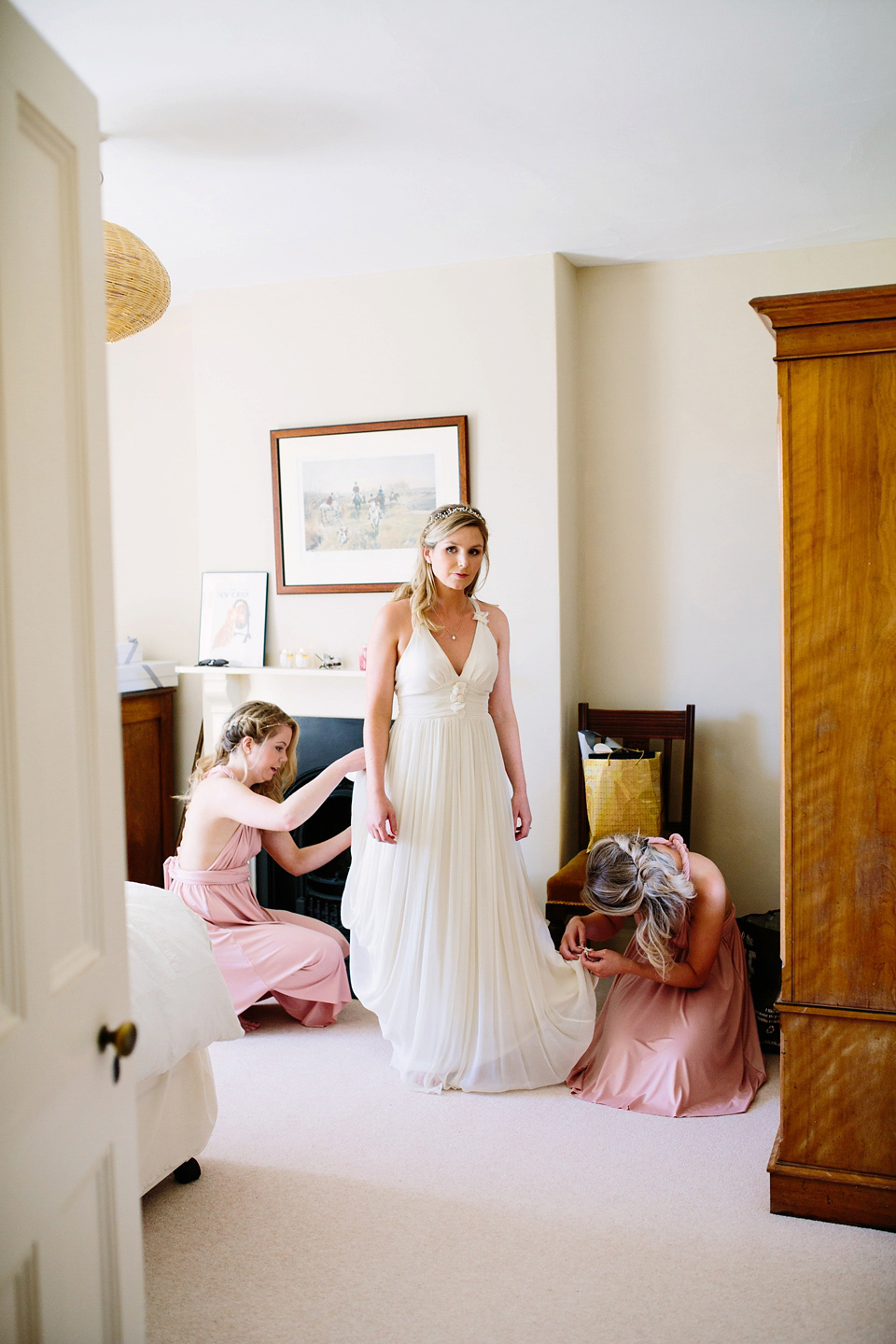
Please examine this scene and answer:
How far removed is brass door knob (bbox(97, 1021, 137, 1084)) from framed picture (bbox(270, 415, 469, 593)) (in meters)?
2.97

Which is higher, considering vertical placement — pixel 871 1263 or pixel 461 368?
pixel 461 368

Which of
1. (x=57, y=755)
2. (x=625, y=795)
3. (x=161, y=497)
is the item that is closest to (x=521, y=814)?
(x=625, y=795)

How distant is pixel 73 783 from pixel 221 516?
3.34 metres

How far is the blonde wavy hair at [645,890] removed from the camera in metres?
2.78

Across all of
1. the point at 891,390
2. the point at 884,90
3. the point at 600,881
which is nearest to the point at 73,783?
the point at 891,390

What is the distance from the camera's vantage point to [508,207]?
3.28 metres

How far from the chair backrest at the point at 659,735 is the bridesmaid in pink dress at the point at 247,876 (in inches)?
43.2

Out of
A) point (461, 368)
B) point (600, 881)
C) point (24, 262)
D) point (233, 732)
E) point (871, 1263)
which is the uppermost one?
point (461, 368)

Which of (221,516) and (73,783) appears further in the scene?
(221,516)

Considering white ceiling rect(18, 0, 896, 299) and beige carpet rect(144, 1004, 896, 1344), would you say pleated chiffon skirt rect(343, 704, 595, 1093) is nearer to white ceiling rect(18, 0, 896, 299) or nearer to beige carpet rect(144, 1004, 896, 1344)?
beige carpet rect(144, 1004, 896, 1344)

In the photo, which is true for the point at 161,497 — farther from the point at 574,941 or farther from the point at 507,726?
the point at 574,941

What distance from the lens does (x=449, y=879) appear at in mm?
2848

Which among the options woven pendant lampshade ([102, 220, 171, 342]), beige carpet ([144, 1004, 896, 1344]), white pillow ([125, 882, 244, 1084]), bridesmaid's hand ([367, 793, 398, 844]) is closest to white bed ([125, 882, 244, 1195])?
white pillow ([125, 882, 244, 1084])

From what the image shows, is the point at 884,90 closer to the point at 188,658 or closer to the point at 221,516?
the point at 221,516
